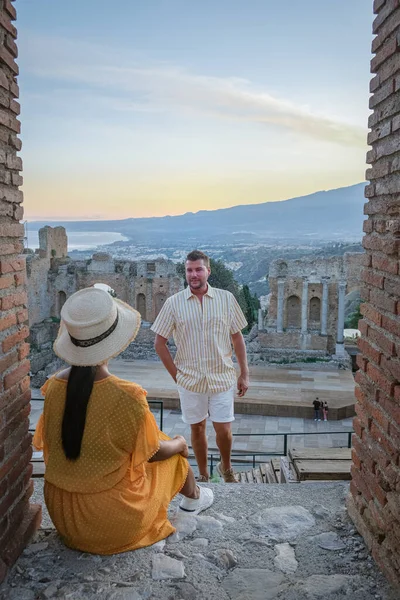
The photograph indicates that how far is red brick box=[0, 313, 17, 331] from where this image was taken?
337cm

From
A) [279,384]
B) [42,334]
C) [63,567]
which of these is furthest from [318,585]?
[42,334]

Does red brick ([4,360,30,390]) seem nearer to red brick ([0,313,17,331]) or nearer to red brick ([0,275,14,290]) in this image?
red brick ([0,313,17,331])

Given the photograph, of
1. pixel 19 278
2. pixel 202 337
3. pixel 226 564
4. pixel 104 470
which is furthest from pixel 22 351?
pixel 226 564

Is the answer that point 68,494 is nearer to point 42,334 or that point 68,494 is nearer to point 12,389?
point 12,389

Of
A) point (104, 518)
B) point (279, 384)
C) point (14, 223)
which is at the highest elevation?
point (14, 223)

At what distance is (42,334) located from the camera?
30.4 meters

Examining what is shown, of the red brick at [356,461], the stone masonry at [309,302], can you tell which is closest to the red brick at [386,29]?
the red brick at [356,461]

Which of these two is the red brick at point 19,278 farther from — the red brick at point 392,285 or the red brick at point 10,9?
the red brick at point 392,285

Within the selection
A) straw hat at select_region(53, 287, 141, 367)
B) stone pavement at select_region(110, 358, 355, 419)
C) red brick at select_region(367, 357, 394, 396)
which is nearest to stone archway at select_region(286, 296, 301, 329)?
stone pavement at select_region(110, 358, 355, 419)

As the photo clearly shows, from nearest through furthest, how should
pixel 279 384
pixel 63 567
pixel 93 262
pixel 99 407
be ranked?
pixel 99 407
pixel 63 567
pixel 279 384
pixel 93 262

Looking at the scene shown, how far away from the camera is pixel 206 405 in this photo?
5227 millimetres

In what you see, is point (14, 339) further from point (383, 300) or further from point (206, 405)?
point (383, 300)

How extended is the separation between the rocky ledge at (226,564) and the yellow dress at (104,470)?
20 centimetres

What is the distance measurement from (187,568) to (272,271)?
2959 centimetres
